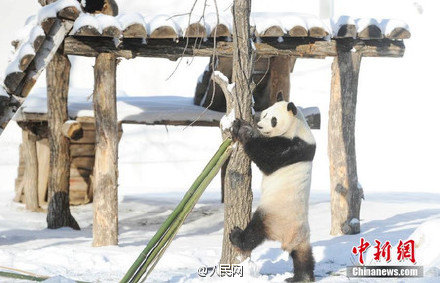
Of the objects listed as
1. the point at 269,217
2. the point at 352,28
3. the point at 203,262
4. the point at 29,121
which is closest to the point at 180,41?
the point at 352,28

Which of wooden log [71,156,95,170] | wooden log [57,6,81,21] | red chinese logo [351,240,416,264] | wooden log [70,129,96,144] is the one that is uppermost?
wooden log [57,6,81,21]

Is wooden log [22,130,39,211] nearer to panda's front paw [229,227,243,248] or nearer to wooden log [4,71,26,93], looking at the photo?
wooden log [4,71,26,93]

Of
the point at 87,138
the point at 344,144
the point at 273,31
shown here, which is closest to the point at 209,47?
the point at 273,31

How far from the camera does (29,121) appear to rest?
10.6 metres

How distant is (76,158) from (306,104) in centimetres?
962

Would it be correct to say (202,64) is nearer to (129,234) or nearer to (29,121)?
(29,121)

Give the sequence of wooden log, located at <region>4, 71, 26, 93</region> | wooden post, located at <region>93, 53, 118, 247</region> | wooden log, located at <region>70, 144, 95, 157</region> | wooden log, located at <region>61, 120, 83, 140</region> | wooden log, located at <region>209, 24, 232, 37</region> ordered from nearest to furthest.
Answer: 1. wooden log, located at <region>4, 71, 26, 93</region>
2. wooden log, located at <region>209, 24, 232, 37</region>
3. wooden post, located at <region>93, 53, 118, 247</region>
4. wooden log, located at <region>61, 120, 83, 140</region>
5. wooden log, located at <region>70, 144, 95, 157</region>

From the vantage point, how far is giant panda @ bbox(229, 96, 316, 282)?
4.61 meters

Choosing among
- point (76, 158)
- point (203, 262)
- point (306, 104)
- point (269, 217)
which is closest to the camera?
point (269, 217)

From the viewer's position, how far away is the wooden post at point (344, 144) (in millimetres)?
7562

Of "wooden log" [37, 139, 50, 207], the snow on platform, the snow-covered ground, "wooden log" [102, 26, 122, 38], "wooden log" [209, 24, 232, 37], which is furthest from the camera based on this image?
the snow-covered ground

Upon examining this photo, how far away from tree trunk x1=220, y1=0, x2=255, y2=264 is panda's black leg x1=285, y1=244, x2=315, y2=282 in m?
0.34

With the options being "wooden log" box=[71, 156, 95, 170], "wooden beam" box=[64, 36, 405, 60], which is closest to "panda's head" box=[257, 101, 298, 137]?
"wooden beam" box=[64, 36, 405, 60]

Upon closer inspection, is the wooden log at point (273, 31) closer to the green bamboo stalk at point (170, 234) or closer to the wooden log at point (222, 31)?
the wooden log at point (222, 31)
